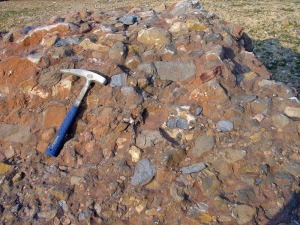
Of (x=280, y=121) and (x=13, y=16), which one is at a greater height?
(x=280, y=121)

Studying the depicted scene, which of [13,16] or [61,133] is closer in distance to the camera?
A: [61,133]

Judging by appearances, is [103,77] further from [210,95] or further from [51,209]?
[51,209]

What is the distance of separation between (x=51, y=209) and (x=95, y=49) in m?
2.26

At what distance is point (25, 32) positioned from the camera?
5.56 metres

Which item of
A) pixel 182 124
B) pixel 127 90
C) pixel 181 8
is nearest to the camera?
pixel 182 124

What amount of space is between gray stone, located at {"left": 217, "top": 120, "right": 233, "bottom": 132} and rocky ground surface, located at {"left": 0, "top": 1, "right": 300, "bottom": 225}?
0.04 ft

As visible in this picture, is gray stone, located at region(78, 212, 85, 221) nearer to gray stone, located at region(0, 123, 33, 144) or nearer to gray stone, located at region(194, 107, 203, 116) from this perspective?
gray stone, located at region(0, 123, 33, 144)

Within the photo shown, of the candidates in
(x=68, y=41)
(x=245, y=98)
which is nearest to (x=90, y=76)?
(x=68, y=41)

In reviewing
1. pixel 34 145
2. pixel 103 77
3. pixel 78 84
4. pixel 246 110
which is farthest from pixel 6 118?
pixel 246 110

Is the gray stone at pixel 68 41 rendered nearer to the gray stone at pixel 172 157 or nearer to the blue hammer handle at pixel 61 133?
the blue hammer handle at pixel 61 133

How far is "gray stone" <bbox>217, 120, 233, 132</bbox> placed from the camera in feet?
13.1

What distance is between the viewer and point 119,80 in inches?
177

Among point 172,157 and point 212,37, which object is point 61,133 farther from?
point 212,37

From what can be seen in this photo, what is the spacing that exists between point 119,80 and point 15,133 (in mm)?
1346
